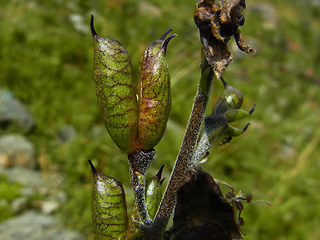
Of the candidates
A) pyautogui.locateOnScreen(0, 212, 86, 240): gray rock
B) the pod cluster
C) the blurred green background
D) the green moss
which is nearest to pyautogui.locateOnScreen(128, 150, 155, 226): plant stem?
the pod cluster

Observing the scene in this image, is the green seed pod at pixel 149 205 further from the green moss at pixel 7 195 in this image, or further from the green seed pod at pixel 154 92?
the green moss at pixel 7 195

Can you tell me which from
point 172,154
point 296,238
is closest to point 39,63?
point 172,154

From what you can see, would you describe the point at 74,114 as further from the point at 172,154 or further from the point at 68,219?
the point at 68,219

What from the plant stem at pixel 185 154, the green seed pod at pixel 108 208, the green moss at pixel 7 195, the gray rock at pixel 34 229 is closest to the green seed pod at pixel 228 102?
the plant stem at pixel 185 154

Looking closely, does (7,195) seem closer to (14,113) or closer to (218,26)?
(14,113)

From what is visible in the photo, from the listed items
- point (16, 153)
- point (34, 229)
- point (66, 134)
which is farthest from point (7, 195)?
point (66, 134)

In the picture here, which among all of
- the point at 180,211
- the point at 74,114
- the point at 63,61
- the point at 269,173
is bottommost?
the point at 269,173
